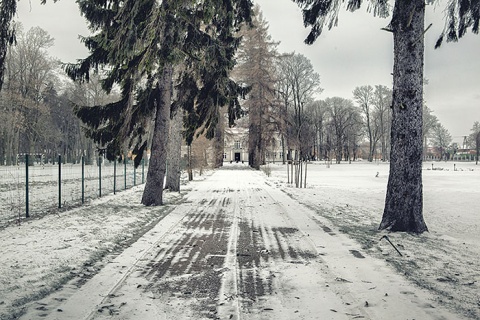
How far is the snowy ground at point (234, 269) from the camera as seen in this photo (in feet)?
11.6

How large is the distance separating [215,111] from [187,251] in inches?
259

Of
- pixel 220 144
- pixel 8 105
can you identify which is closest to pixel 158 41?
pixel 220 144

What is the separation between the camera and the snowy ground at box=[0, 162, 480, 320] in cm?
353

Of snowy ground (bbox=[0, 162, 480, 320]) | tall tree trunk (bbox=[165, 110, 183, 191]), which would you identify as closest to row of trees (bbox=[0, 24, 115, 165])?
tall tree trunk (bbox=[165, 110, 183, 191])

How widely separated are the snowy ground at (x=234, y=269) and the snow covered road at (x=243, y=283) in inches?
0.6

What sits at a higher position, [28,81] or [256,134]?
[28,81]

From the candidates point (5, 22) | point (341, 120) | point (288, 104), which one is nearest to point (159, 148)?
point (5, 22)

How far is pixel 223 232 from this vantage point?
738 centimetres

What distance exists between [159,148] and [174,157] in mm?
5040

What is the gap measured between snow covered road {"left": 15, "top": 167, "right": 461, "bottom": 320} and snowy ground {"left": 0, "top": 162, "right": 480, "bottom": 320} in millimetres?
14

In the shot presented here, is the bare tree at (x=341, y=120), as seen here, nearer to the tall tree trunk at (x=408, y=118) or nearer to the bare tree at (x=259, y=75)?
the bare tree at (x=259, y=75)

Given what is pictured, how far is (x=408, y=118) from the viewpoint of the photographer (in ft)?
23.8

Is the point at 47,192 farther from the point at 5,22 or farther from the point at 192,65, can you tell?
the point at 5,22

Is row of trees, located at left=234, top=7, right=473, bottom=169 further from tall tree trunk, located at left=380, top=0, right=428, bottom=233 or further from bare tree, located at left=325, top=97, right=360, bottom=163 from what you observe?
tall tree trunk, located at left=380, top=0, right=428, bottom=233
